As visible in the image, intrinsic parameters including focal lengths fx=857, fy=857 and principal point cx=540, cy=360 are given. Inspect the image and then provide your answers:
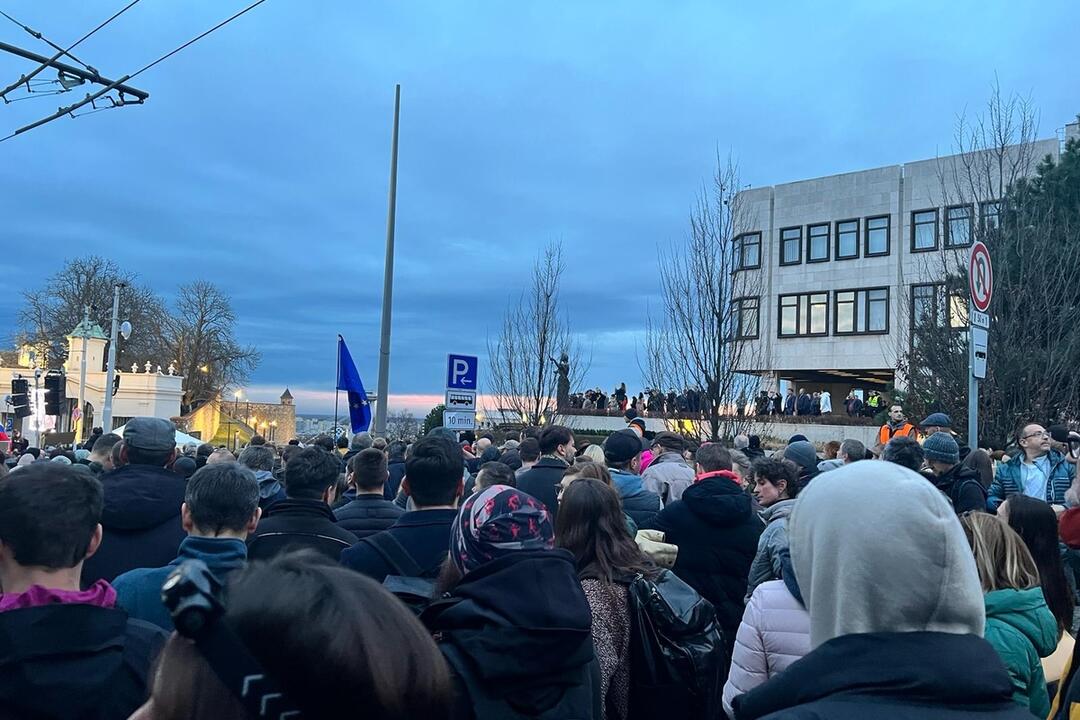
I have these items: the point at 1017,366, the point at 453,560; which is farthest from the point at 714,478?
the point at 1017,366

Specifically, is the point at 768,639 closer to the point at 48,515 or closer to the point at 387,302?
the point at 48,515

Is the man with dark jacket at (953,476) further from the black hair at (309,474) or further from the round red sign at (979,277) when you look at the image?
the black hair at (309,474)

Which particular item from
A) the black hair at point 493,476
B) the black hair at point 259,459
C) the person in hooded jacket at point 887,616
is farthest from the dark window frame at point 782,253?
the person in hooded jacket at point 887,616

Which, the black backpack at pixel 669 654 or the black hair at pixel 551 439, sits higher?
the black hair at pixel 551 439

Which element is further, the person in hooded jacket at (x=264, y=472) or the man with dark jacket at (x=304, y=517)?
the person in hooded jacket at (x=264, y=472)

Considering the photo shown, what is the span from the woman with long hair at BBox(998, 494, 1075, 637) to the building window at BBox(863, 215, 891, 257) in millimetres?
36419

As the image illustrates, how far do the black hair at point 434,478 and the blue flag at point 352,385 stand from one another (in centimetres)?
1010

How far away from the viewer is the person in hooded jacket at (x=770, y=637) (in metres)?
3.62

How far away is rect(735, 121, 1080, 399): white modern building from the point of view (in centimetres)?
3700

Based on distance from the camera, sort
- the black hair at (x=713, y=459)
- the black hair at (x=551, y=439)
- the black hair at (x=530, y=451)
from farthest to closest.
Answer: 1. the black hair at (x=530, y=451)
2. the black hair at (x=551, y=439)
3. the black hair at (x=713, y=459)

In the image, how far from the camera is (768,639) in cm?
364

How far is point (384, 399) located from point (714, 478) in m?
9.02

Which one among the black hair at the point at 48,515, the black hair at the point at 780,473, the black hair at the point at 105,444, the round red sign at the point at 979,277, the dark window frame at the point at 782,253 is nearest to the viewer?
the black hair at the point at 48,515

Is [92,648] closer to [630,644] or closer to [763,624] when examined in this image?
[630,644]
